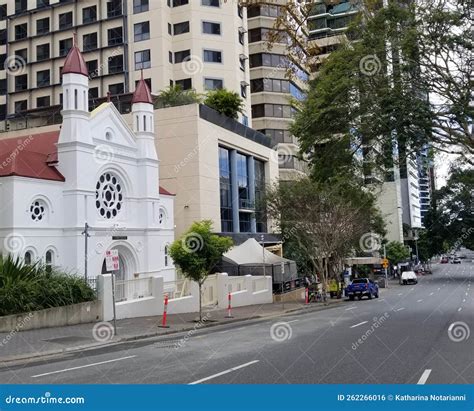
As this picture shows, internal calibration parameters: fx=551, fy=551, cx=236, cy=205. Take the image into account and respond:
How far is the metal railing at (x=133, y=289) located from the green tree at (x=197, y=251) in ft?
10.2

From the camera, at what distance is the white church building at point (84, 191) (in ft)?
85.7

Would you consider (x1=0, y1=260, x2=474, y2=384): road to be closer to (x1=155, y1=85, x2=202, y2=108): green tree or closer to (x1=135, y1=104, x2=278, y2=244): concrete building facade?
(x1=135, y1=104, x2=278, y2=244): concrete building facade

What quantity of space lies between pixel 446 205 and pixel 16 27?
5999cm

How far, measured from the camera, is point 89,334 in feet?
59.2

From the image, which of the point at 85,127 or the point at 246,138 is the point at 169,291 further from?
the point at 246,138

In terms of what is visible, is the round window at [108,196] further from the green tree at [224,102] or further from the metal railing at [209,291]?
the green tree at [224,102]

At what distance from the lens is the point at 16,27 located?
5931cm

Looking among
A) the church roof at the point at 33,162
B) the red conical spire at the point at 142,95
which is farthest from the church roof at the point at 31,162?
the red conical spire at the point at 142,95

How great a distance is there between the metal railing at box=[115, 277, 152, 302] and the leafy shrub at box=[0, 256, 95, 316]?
7.89 ft

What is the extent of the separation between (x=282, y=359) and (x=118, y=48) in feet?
154

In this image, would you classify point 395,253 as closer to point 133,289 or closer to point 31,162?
point 133,289

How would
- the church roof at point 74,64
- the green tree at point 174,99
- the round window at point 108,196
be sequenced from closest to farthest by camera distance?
the church roof at point 74,64, the round window at point 108,196, the green tree at point 174,99

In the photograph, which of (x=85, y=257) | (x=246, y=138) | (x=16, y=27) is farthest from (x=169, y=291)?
(x=16, y=27)

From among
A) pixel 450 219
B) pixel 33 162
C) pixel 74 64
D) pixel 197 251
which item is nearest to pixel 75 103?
pixel 74 64
